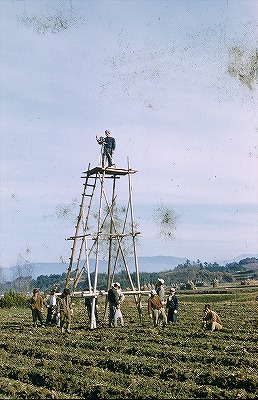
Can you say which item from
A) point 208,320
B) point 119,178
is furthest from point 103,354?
point 119,178

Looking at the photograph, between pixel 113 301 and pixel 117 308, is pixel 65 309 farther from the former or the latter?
pixel 117 308

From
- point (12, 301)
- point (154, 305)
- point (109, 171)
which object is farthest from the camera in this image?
point (12, 301)

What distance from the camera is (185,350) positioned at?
15141 millimetres

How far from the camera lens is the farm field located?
10484 millimetres

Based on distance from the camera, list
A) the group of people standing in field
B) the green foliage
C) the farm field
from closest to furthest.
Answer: the farm field < the group of people standing in field < the green foliage

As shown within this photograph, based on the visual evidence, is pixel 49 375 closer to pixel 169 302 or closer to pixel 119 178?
pixel 169 302

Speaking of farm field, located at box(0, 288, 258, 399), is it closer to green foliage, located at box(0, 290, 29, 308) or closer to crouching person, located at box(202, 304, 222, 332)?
crouching person, located at box(202, 304, 222, 332)

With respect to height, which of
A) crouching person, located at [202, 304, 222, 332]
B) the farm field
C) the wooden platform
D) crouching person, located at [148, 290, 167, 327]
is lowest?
the farm field

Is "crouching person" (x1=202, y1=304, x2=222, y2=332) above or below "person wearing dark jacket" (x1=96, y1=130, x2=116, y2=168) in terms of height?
below

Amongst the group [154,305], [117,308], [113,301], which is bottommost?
[117,308]

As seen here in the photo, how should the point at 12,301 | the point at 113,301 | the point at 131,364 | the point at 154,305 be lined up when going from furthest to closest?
the point at 12,301 < the point at 113,301 < the point at 154,305 < the point at 131,364

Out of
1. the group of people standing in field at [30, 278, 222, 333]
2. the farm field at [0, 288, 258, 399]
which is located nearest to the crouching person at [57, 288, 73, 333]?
the group of people standing in field at [30, 278, 222, 333]

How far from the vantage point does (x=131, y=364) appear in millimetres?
12828

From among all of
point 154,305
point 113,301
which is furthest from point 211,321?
point 113,301
